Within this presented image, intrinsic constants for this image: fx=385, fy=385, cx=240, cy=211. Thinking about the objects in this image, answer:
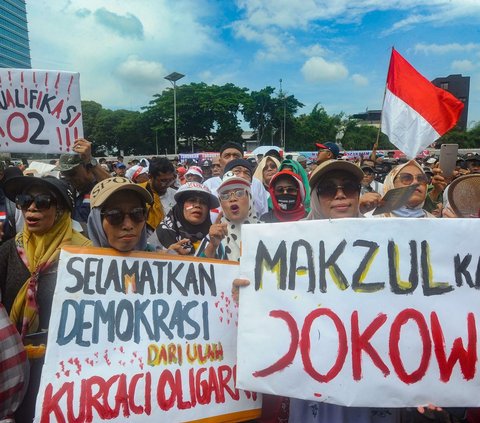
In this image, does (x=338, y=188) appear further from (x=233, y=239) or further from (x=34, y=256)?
(x=34, y=256)

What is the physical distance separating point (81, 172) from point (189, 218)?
3.89ft

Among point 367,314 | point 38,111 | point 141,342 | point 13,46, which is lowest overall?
point 141,342

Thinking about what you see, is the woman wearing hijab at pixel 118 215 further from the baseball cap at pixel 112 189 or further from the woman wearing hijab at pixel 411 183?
the woman wearing hijab at pixel 411 183

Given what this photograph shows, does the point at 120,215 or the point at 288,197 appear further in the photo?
the point at 288,197

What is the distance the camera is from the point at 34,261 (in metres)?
2.19

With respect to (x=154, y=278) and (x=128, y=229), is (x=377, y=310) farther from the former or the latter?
(x=128, y=229)

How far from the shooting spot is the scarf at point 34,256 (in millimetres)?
2072

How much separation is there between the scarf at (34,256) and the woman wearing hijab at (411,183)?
2.21 meters

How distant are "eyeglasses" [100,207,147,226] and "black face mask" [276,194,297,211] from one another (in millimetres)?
1587

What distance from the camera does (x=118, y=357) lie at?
71.8 inches

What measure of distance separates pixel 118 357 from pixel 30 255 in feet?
2.81

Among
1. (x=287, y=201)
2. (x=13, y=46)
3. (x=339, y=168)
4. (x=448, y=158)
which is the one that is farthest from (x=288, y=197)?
→ (x=13, y=46)

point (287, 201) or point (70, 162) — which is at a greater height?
point (70, 162)

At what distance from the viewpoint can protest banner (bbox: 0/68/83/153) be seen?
3.19 m
